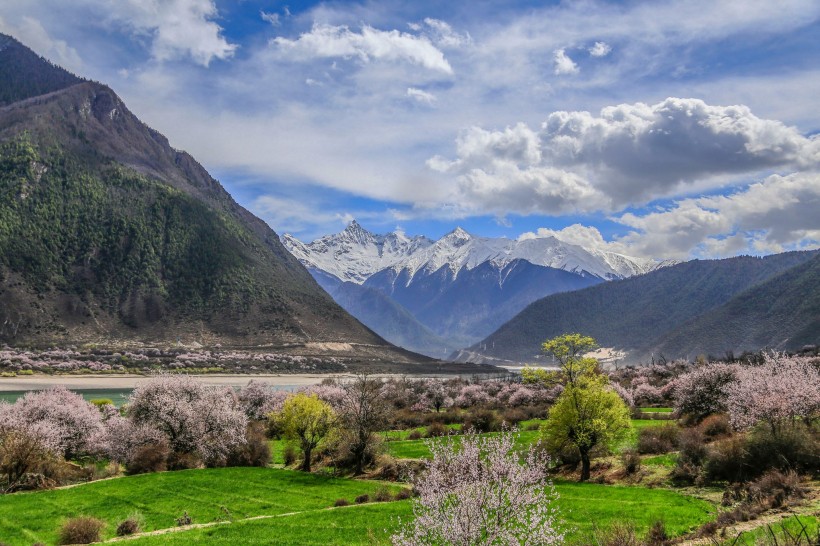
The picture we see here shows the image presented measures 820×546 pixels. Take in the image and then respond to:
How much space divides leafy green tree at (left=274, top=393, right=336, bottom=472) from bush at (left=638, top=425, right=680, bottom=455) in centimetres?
2267

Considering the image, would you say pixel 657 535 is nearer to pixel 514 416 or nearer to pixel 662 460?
pixel 662 460

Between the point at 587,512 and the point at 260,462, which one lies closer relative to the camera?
the point at 587,512

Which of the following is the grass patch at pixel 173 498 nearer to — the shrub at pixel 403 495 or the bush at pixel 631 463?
the shrub at pixel 403 495

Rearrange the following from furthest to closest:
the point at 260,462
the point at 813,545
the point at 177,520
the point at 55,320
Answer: the point at 55,320
the point at 260,462
the point at 177,520
the point at 813,545

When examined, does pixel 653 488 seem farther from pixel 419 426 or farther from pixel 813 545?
pixel 419 426

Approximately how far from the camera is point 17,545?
72.6 feet

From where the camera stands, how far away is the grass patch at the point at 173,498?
26.1 metres

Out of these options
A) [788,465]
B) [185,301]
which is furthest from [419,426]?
[185,301]

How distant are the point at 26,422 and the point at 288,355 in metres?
120

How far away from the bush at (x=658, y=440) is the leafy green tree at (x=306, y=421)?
2267 cm

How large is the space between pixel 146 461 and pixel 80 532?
17.6 meters

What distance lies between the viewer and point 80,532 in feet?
74.2

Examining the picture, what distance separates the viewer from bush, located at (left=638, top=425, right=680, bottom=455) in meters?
36.5

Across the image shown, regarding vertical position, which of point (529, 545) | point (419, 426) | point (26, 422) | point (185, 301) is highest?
point (185, 301)
